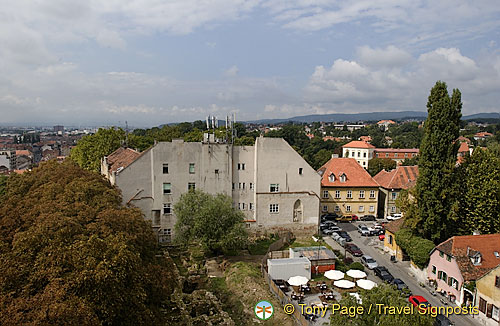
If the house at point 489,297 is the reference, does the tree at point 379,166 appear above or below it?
above

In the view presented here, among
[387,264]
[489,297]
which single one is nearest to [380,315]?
[489,297]

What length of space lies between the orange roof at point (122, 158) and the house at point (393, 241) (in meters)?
33.7

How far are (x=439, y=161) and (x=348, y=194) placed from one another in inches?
813

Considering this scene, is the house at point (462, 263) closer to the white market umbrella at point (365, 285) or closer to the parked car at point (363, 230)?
the white market umbrella at point (365, 285)

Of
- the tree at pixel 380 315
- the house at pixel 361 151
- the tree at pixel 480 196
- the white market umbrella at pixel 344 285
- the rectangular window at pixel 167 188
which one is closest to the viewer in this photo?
the tree at pixel 380 315

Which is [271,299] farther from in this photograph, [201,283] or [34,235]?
[34,235]

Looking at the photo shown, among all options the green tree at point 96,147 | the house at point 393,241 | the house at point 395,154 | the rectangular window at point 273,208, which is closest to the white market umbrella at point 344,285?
the house at point 393,241

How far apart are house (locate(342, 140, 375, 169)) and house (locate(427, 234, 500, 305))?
80.7m

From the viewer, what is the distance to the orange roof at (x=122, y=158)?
4962 centimetres

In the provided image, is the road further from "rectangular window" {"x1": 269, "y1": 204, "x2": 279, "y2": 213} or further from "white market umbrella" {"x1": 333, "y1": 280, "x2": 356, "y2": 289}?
"rectangular window" {"x1": 269, "y1": 204, "x2": 279, "y2": 213}

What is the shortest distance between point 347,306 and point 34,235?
15759 millimetres

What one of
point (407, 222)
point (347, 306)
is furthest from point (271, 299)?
point (407, 222)

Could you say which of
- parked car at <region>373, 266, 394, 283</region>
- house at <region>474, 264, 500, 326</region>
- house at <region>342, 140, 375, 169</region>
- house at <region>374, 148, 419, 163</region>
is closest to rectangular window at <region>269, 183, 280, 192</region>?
parked car at <region>373, 266, 394, 283</region>

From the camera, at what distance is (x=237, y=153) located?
4659 centimetres
